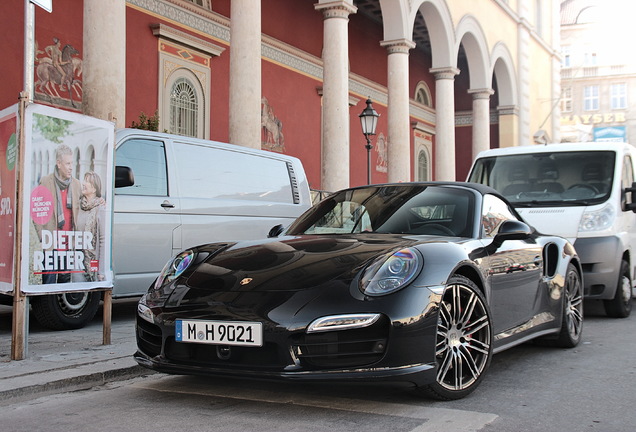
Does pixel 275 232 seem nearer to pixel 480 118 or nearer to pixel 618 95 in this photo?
pixel 480 118

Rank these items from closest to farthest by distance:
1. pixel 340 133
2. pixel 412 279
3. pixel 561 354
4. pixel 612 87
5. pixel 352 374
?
pixel 352 374, pixel 412 279, pixel 561 354, pixel 340 133, pixel 612 87

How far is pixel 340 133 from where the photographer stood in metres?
17.2

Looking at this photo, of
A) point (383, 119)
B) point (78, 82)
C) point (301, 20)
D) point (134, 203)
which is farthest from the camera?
point (383, 119)

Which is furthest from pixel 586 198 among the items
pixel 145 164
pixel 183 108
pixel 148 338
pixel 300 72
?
pixel 300 72

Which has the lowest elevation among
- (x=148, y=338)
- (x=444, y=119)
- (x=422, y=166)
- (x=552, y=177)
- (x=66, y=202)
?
(x=148, y=338)

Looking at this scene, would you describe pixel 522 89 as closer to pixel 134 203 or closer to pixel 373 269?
pixel 134 203

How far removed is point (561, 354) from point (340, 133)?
37.6ft

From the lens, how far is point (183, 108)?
18438 millimetres

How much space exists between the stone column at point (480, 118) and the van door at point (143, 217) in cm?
2235

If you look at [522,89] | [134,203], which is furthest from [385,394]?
Answer: [522,89]

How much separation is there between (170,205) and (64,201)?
2.51 meters

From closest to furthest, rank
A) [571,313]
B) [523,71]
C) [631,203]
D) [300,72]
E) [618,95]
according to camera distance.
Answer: [571,313] → [631,203] → [300,72] → [523,71] → [618,95]

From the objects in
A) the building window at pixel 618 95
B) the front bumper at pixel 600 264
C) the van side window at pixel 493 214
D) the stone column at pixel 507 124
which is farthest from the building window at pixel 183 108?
the building window at pixel 618 95

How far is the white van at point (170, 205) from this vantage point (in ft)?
25.8
